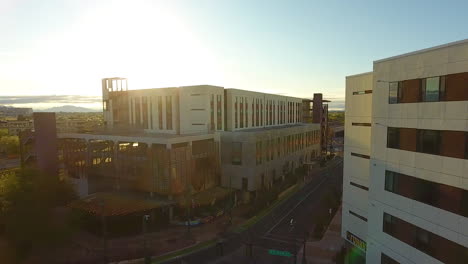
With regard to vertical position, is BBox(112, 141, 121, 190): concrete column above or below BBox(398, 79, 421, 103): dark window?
below

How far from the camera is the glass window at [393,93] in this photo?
23.8m

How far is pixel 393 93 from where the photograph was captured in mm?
24062

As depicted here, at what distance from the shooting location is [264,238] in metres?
39.5

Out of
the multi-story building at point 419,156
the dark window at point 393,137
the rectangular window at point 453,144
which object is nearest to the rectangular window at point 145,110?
the multi-story building at point 419,156

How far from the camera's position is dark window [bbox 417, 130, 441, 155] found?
67.1 ft

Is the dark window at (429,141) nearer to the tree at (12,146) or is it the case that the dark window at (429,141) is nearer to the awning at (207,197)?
the awning at (207,197)

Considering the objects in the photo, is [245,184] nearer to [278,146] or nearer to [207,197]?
[207,197]

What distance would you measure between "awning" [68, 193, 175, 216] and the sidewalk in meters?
21.9

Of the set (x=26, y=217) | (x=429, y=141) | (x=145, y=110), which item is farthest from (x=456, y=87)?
(x=145, y=110)

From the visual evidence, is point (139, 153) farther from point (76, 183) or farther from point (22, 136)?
point (22, 136)

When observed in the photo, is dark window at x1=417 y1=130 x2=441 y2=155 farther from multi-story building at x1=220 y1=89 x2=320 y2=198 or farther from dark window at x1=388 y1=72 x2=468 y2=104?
multi-story building at x1=220 y1=89 x2=320 y2=198

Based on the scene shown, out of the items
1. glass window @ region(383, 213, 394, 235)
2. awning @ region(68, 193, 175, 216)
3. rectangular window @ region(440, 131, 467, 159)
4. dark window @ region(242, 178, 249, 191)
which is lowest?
awning @ region(68, 193, 175, 216)

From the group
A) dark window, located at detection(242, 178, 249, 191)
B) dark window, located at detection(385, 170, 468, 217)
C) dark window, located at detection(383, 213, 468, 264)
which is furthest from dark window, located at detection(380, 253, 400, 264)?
dark window, located at detection(242, 178, 249, 191)

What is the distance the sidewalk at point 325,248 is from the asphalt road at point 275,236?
1714 millimetres
